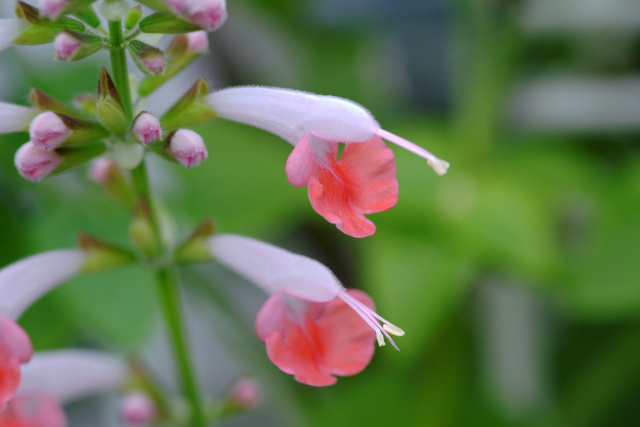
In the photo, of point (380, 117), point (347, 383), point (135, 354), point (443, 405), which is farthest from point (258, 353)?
point (135, 354)

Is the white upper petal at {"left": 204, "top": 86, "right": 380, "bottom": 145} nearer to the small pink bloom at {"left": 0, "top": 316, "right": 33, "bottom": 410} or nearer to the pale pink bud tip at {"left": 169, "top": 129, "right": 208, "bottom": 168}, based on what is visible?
the pale pink bud tip at {"left": 169, "top": 129, "right": 208, "bottom": 168}

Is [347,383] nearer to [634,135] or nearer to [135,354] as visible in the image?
[135,354]

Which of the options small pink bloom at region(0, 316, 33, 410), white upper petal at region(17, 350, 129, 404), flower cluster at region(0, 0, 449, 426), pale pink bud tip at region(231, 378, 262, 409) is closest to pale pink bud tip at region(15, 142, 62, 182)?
flower cluster at region(0, 0, 449, 426)

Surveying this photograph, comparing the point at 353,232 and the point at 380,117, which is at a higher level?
the point at 353,232

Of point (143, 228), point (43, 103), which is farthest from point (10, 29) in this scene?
point (143, 228)

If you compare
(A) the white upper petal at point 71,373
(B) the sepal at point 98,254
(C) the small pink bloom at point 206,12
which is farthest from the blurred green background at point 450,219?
(C) the small pink bloom at point 206,12

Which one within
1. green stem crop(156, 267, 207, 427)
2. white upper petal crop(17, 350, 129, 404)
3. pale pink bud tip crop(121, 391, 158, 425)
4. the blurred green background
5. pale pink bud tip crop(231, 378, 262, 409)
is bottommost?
the blurred green background

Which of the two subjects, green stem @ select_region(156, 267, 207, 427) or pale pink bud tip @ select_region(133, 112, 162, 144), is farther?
green stem @ select_region(156, 267, 207, 427)
